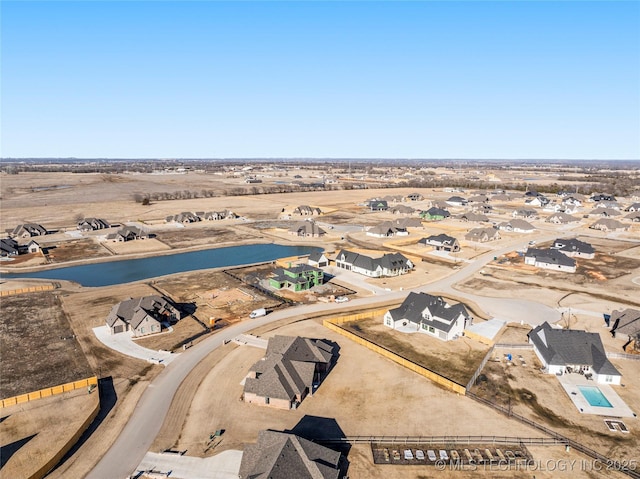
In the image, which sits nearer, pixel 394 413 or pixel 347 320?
pixel 394 413

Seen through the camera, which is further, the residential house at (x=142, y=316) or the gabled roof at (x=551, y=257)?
the gabled roof at (x=551, y=257)

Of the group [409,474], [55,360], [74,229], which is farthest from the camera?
[74,229]

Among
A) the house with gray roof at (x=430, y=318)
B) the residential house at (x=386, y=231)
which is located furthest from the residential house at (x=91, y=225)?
the house with gray roof at (x=430, y=318)

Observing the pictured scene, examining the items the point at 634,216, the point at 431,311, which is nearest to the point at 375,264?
the point at 431,311

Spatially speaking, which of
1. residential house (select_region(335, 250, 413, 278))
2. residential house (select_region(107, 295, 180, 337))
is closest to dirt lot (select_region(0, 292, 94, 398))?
residential house (select_region(107, 295, 180, 337))

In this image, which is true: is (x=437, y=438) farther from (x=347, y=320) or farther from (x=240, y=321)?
(x=240, y=321)

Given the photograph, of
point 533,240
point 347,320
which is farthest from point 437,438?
point 533,240

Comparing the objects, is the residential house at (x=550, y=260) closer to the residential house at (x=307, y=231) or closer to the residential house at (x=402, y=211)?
the residential house at (x=307, y=231)
